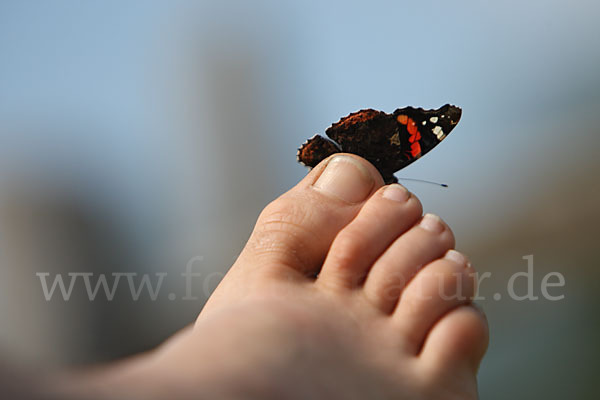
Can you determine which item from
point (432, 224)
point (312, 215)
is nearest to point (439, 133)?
point (432, 224)

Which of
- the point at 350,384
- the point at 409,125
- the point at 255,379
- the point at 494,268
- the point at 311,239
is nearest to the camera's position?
the point at 255,379

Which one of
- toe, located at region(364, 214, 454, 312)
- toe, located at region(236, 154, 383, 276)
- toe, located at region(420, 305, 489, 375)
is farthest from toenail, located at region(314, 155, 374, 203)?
toe, located at region(420, 305, 489, 375)

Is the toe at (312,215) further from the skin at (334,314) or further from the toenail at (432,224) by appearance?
the toenail at (432,224)

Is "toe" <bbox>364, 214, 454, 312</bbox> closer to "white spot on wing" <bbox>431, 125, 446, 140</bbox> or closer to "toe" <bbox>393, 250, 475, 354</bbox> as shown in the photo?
"toe" <bbox>393, 250, 475, 354</bbox>

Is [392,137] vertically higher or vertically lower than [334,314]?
higher

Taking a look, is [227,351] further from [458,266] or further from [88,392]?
[458,266]

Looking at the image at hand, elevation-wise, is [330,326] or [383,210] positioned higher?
[383,210]

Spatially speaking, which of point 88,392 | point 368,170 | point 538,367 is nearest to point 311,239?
point 368,170

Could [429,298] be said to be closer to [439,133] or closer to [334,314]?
[334,314]
